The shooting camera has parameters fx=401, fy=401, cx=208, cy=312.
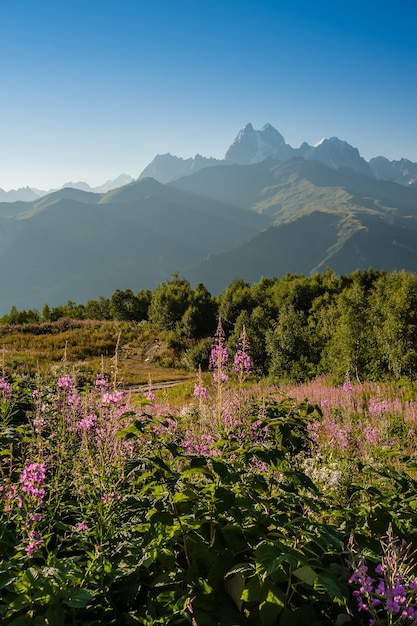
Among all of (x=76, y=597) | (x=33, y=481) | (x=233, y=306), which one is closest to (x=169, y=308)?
(x=233, y=306)

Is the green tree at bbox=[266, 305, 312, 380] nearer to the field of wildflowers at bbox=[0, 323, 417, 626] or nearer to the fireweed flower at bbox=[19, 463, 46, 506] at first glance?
the field of wildflowers at bbox=[0, 323, 417, 626]

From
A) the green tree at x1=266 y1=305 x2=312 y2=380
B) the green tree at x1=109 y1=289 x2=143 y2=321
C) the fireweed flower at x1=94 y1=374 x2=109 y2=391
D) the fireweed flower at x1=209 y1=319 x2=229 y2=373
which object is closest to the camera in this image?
the fireweed flower at x1=94 y1=374 x2=109 y2=391

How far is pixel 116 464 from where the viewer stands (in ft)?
11.0

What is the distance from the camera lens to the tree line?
21.1 m

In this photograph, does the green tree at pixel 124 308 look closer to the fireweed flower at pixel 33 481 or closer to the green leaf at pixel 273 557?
the fireweed flower at pixel 33 481

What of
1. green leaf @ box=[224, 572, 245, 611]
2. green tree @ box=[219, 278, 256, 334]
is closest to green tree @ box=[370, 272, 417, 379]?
green tree @ box=[219, 278, 256, 334]

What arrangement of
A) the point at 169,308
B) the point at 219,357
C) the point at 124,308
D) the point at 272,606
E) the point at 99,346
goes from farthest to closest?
the point at 124,308
the point at 169,308
the point at 99,346
the point at 219,357
the point at 272,606

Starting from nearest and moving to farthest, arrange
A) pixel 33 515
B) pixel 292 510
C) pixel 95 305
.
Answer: pixel 33 515
pixel 292 510
pixel 95 305

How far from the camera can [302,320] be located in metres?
31.0

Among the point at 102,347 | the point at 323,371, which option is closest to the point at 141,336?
the point at 102,347

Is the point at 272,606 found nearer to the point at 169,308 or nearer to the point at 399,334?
the point at 399,334

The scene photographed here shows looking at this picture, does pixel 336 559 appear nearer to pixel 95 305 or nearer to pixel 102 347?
pixel 102 347

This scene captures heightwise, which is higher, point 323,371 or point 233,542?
point 233,542

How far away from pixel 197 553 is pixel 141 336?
132ft
